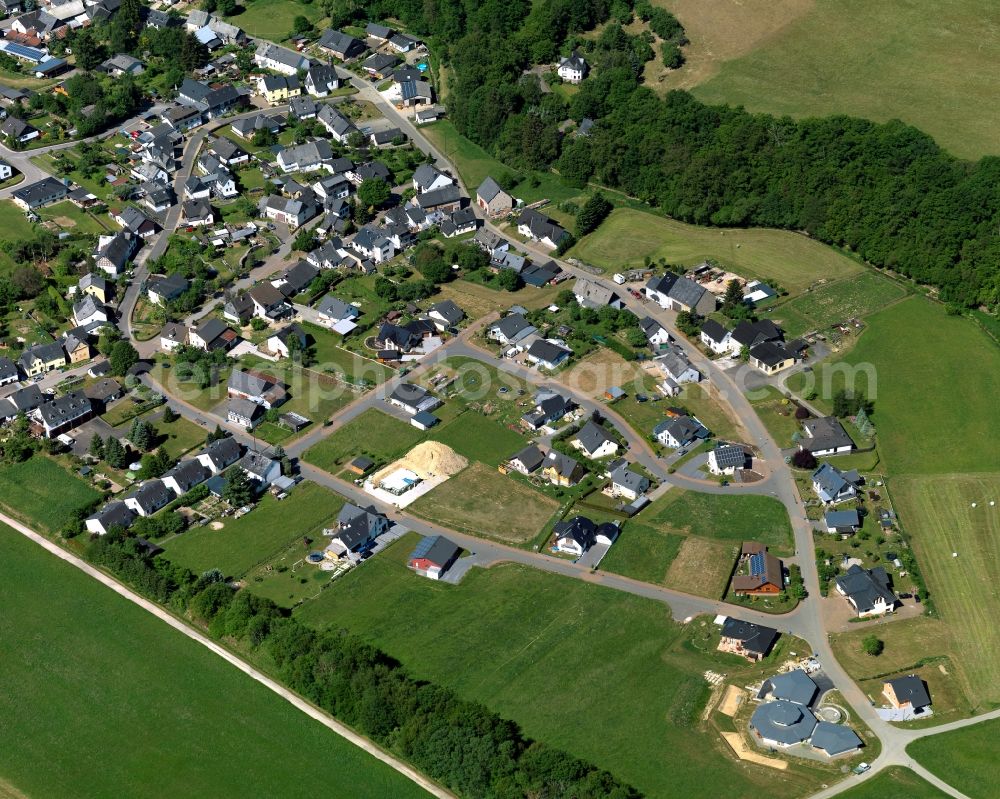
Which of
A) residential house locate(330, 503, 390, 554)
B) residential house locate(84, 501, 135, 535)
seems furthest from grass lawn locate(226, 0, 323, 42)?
residential house locate(330, 503, 390, 554)

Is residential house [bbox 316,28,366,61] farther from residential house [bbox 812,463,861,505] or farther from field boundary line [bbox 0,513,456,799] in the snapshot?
residential house [bbox 812,463,861,505]

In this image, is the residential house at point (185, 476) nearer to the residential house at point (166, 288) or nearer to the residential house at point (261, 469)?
the residential house at point (261, 469)

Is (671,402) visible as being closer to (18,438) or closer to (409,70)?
(18,438)

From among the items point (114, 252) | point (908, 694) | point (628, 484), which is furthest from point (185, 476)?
point (908, 694)

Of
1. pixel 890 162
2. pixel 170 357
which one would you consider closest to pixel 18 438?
pixel 170 357

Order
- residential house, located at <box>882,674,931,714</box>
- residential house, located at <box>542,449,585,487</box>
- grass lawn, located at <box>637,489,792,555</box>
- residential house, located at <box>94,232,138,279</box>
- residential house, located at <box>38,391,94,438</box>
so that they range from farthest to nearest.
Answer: residential house, located at <box>94,232,138,279</box>
residential house, located at <box>38,391,94,438</box>
residential house, located at <box>542,449,585,487</box>
grass lawn, located at <box>637,489,792,555</box>
residential house, located at <box>882,674,931,714</box>

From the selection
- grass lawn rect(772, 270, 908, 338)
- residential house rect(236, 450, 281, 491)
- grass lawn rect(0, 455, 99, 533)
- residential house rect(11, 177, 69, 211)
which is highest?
residential house rect(11, 177, 69, 211)


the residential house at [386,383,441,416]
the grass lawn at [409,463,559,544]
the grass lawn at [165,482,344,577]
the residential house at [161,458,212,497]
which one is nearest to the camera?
the grass lawn at [165,482,344,577]
